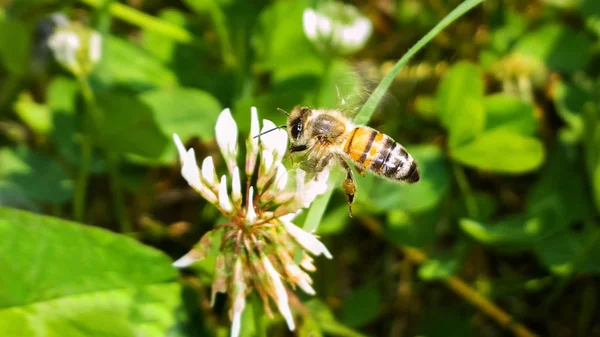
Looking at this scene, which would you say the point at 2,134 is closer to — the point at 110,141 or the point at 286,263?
the point at 110,141

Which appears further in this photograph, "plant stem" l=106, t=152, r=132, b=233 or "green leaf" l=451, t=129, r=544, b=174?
"plant stem" l=106, t=152, r=132, b=233

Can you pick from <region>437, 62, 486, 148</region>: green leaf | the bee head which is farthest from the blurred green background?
the bee head

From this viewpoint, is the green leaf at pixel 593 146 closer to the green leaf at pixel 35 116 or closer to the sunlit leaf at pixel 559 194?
the sunlit leaf at pixel 559 194

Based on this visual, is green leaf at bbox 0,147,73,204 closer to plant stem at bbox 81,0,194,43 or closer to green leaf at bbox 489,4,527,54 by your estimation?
plant stem at bbox 81,0,194,43

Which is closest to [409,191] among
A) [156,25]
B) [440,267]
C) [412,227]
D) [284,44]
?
[412,227]

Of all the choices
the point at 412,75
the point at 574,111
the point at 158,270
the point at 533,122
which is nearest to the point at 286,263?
the point at 158,270
